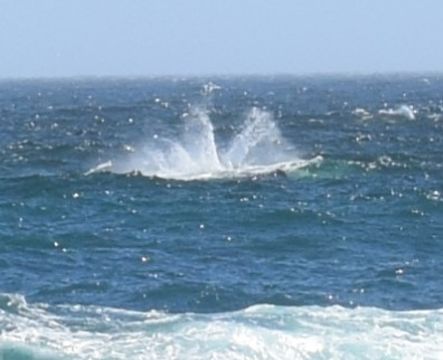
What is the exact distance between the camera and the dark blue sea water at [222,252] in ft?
60.1

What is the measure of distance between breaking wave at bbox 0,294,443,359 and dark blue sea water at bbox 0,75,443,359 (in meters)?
0.03

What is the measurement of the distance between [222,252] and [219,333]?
8494 millimetres

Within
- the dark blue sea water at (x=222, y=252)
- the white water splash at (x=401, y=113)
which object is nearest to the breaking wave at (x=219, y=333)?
the dark blue sea water at (x=222, y=252)

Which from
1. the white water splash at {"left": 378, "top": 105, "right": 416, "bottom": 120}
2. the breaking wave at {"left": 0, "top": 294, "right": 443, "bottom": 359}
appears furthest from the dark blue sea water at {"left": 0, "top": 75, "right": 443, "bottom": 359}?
the white water splash at {"left": 378, "top": 105, "right": 416, "bottom": 120}

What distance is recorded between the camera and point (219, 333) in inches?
720

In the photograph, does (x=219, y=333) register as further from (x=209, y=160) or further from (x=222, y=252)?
(x=209, y=160)

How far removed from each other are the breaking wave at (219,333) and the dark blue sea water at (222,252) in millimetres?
33

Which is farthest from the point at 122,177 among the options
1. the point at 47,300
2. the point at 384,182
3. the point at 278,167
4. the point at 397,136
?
the point at 397,136

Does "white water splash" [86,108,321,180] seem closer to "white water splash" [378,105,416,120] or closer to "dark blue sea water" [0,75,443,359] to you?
"dark blue sea water" [0,75,443,359]

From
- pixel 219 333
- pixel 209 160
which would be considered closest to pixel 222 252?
pixel 219 333

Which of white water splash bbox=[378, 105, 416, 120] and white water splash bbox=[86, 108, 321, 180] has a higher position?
white water splash bbox=[86, 108, 321, 180]

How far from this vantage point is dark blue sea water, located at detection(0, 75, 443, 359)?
1831 centimetres

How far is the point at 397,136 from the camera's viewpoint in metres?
61.8

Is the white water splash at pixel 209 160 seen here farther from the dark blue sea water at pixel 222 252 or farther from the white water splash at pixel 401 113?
the white water splash at pixel 401 113
